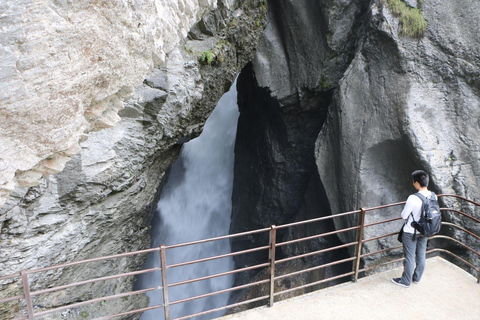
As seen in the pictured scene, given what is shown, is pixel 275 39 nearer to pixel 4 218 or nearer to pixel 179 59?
pixel 179 59

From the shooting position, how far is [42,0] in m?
2.82

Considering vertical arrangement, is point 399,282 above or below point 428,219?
below

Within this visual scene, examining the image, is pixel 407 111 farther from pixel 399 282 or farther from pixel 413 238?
pixel 399 282

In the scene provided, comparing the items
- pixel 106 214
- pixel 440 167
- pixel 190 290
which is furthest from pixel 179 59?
pixel 190 290

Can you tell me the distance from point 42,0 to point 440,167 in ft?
22.6

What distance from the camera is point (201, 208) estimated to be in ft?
44.1

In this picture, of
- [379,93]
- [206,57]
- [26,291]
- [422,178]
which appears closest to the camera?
[26,291]

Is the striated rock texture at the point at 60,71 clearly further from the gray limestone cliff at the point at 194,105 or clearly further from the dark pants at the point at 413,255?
the dark pants at the point at 413,255

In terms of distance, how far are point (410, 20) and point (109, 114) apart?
6.38 meters

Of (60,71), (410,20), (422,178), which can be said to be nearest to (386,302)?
(422,178)

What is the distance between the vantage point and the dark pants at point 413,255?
3957 mm

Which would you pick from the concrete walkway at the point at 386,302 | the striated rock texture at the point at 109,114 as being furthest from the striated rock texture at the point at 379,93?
the concrete walkway at the point at 386,302

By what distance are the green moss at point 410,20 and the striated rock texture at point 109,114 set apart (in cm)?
334

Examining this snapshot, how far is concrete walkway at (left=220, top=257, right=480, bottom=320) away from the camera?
12.2 ft
